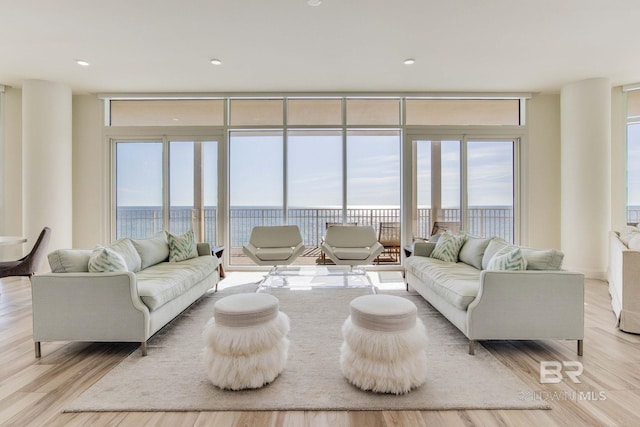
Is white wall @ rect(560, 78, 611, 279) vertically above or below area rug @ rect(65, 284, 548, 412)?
above

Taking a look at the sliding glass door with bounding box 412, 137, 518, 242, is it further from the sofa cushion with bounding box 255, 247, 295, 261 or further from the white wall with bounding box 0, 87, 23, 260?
the white wall with bounding box 0, 87, 23, 260

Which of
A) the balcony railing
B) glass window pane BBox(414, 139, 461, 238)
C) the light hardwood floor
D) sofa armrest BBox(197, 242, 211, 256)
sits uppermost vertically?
glass window pane BBox(414, 139, 461, 238)

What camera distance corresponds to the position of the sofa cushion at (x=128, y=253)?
3.02 meters

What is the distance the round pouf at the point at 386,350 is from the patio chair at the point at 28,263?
4203 millimetres

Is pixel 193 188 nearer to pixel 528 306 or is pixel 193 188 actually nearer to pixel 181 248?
pixel 181 248

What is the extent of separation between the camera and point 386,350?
1823mm

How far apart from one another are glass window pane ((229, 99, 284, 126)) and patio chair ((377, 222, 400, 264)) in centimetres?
267

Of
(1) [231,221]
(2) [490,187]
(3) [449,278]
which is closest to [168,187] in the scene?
(1) [231,221]

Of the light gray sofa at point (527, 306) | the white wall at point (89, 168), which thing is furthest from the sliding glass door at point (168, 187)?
the light gray sofa at point (527, 306)

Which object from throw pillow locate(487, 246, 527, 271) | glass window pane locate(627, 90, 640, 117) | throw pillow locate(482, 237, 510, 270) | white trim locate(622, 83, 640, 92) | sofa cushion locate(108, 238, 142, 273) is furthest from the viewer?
glass window pane locate(627, 90, 640, 117)

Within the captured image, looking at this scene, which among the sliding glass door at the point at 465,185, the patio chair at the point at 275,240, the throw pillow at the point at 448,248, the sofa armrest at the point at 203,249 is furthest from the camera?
the sliding glass door at the point at 465,185

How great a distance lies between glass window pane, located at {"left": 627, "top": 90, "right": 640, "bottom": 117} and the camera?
202 inches

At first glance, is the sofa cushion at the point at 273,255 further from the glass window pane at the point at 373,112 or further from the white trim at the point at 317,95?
the white trim at the point at 317,95

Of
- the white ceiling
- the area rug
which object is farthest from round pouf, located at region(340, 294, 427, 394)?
the white ceiling
